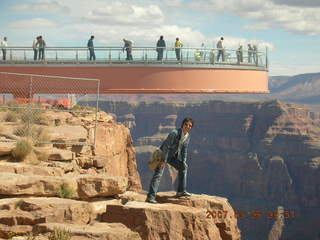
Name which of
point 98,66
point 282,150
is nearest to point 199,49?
point 98,66

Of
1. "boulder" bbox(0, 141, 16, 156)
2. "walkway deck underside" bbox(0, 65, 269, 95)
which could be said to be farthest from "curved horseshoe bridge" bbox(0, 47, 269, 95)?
"boulder" bbox(0, 141, 16, 156)

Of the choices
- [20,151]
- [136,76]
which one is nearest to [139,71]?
[136,76]

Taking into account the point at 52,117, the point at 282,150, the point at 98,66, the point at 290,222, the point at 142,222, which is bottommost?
the point at 290,222

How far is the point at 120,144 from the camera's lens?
28422mm

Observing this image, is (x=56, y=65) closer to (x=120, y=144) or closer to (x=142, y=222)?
(x=120, y=144)

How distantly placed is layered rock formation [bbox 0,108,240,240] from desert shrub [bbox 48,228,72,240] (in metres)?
0.05

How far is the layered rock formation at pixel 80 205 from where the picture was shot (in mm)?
12648

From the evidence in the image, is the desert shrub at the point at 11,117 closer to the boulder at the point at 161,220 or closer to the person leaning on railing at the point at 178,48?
the boulder at the point at 161,220

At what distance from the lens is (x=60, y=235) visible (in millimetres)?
11242

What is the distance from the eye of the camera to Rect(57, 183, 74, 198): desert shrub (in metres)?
15.2

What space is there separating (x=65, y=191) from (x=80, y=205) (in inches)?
53.7

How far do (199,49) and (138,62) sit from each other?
3127mm

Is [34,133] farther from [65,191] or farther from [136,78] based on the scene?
[136,78]

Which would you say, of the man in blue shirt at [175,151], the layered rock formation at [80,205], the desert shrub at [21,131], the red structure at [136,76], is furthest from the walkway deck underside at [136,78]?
the man in blue shirt at [175,151]
